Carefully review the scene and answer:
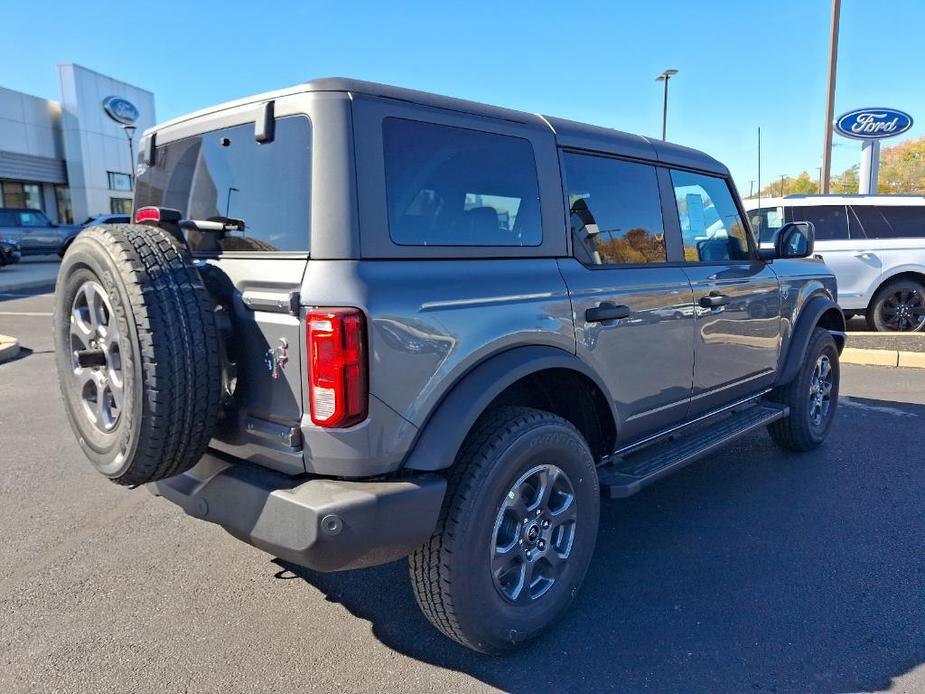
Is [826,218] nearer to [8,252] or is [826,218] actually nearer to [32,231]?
[8,252]

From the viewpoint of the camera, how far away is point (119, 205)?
115 feet

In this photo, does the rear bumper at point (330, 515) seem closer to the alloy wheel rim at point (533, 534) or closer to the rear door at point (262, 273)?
the rear door at point (262, 273)

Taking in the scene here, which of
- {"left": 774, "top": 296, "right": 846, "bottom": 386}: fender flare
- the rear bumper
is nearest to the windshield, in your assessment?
{"left": 774, "top": 296, "right": 846, "bottom": 386}: fender flare

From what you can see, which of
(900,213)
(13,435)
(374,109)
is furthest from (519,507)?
(900,213)

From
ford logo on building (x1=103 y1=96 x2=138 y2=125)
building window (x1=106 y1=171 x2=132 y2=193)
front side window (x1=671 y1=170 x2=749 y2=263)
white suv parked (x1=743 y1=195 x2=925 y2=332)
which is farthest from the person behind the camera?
building window (x1=106 y1=171 x2=132 y2=193)

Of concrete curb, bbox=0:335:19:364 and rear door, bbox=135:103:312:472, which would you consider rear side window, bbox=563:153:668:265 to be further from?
concrete curb, bbox=0:335:19:364

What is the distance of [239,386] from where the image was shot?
242 cm

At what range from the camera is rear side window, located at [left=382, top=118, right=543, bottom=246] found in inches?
92.4

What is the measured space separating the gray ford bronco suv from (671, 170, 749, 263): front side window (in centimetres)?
66

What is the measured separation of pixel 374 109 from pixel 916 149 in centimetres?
7368

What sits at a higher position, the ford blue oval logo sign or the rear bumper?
the ford blue oval logo sign

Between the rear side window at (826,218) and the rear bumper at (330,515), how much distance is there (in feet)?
29.4

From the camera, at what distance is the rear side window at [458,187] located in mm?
2346

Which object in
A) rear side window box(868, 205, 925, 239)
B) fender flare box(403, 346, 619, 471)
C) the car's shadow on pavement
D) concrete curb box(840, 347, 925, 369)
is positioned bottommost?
the car's shadow on pavement
